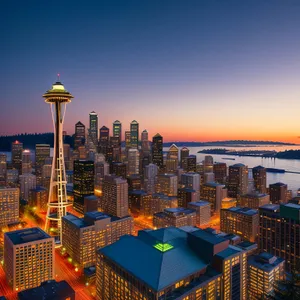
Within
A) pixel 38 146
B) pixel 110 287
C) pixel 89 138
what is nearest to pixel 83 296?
pixel 110 287

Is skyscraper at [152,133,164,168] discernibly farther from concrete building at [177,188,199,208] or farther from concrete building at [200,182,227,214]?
concrete building at [177,188,199,208]

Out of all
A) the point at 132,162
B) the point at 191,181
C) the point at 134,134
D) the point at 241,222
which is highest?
the point at 134,134

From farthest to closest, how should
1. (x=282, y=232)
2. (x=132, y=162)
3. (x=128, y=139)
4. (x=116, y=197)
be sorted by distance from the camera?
(x=128, y=139) < (x=132, y=162) < (x=116, y=197) < (x=282, y=232)

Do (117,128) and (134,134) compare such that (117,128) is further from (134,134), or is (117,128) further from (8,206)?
(8,206)

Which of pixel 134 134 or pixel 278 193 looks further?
pixel 134 134

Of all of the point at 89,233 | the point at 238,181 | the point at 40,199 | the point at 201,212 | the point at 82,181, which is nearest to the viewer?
the point at 89,233

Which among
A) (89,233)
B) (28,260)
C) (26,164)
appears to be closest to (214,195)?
(89,233)

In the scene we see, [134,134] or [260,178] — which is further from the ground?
[134,134]

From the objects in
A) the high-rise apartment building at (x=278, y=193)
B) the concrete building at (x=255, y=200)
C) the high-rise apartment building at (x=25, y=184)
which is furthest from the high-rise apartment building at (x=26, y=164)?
the high-rise apartment building at (x=278, y=193)
